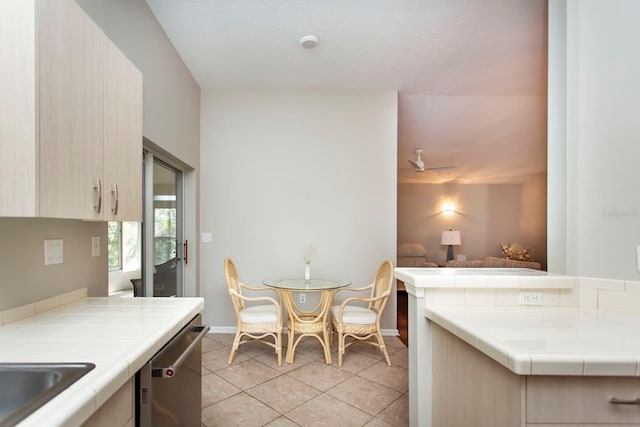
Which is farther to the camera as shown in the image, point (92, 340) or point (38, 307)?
point (38, 307)

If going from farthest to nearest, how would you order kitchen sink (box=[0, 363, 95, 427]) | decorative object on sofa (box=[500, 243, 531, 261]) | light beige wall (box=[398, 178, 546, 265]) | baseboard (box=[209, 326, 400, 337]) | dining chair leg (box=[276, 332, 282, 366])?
light beige wall (box=[398, 178, 546, 265]) < decorative object on sofa (box=[500, 243, 531, 261]) < baseboard (box=[209, 326, 400, 337]) < dining chair leg (box=[276, 332, 282, 366]) < kitchen sink (box=[0, 363, 95, 427])

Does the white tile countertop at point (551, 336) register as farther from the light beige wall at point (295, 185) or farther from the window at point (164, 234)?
the window at point (164, 234)

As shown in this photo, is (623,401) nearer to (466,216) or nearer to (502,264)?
(502,264)

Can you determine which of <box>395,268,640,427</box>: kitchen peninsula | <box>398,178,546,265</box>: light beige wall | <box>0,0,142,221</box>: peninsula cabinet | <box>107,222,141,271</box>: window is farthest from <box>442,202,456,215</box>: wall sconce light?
<box>0,0,142,221</box>: peninsula cabinet

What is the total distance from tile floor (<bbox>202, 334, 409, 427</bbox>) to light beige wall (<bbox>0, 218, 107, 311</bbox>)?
3.83 feet

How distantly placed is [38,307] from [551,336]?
201cm

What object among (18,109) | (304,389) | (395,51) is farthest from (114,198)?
(395,51)

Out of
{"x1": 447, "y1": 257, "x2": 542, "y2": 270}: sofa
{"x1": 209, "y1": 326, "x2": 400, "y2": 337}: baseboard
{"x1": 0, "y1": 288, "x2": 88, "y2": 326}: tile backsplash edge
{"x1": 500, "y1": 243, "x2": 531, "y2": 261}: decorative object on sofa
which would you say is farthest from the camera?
{"x1": 500, "y1": 243, "x2": 531, "y2": 261}: decorative object on sofa

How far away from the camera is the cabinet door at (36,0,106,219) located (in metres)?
0.96

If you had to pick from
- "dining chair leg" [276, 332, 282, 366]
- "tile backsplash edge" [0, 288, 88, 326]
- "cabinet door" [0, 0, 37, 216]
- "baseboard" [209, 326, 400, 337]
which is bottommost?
"baseboard" [209, 326, 400, 337]

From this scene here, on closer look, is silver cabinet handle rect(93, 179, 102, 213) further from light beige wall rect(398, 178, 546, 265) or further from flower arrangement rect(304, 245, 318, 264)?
light beige wall rect(398, 178, 546, 265)

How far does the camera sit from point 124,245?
7.52 ft

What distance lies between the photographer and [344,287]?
314 centimetres

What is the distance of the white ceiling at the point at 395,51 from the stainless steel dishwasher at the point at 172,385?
2.32m
